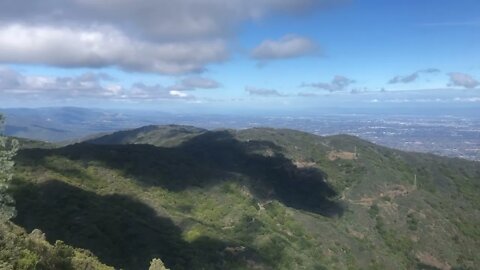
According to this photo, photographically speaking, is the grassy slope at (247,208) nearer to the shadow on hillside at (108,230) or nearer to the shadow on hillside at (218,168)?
the shadow on hillside at (108,230)

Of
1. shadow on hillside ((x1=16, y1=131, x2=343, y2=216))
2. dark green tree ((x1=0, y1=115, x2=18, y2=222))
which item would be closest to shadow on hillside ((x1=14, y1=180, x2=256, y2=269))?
shadow on hillside ((x1=16, y1=131, x2=343, y2=216))

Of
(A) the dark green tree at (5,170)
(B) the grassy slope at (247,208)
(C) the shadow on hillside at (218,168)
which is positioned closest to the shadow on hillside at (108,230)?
(B) the grassy slope at (247,208)

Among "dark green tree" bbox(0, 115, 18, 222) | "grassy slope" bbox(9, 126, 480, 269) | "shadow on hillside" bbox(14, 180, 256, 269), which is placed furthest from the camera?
"grassy slope" bbox(9, 126, 480, 269)

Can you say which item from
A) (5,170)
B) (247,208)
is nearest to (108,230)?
(247,208)

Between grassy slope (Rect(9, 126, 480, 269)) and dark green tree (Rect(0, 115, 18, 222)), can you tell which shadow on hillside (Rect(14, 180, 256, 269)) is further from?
dark green tree (Rect(0, 115, 18, 222))

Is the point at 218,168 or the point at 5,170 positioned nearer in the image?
A: the point at 5,170

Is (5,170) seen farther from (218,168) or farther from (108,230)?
(218,168)
